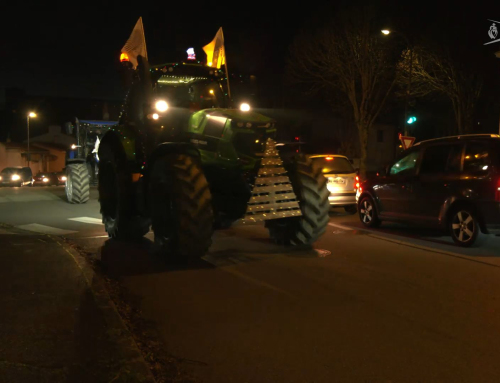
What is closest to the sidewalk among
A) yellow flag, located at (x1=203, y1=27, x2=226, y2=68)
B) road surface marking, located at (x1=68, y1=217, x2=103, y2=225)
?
yellow flag, located at (x1=203, y1=27, x2=226, y2=68)

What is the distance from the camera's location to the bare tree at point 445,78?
25.0 metres

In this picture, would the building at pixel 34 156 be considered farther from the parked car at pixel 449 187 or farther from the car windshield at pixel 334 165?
the parked car at pixel 449 187

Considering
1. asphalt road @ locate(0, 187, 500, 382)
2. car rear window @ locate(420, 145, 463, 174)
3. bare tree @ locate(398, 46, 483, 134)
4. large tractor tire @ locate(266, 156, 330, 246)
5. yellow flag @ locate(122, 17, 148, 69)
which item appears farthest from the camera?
bare tree @ locate(398, 46, 483, 134)

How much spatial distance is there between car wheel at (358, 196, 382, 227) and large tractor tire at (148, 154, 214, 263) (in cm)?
560

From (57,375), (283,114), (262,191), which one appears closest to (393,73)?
(283,114)

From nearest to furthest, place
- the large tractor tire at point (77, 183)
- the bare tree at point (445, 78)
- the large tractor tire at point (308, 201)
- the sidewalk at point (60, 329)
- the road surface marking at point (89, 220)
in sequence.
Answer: the sidewalk at point (60, 329) < the large tractor tire at point (308, 201) < the road surface marking at point (89, 220) < the large tractor tire at point (77, 183) < the bare tree at point (445, 78)

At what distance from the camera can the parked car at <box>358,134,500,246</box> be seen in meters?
9.22

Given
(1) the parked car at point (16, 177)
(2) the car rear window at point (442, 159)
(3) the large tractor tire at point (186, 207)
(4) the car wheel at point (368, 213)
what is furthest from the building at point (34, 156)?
(3) the large tractor tire at point (186, 207)

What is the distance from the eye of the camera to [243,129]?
8.48m

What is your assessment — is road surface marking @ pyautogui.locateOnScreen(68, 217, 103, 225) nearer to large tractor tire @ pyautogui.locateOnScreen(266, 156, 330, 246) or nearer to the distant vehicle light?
the distant vehicle light

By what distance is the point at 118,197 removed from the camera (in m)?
9.79

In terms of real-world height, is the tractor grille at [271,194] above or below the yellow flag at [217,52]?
below

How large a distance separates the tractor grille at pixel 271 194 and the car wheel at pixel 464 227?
126 inches

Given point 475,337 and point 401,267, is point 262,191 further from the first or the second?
point 475,337
